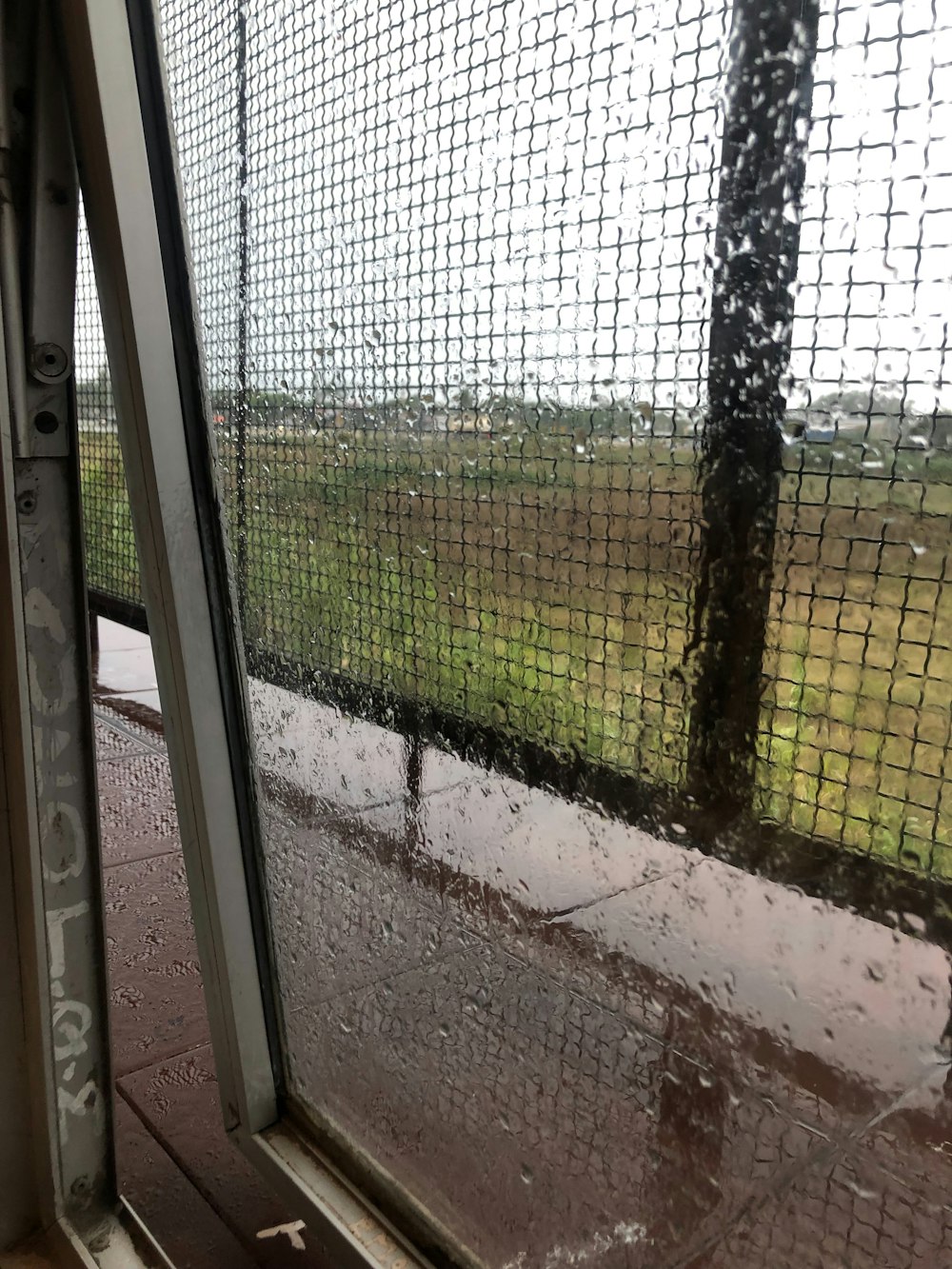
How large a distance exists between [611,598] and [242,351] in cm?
52

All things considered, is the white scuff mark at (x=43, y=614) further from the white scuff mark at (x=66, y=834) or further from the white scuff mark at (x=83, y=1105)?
the white scuff mark at (x=83, y=1105)

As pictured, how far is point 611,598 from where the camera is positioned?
2.23 feet

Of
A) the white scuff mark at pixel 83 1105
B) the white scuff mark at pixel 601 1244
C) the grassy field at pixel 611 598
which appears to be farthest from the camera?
the white scuff mark at pixel 83 1105

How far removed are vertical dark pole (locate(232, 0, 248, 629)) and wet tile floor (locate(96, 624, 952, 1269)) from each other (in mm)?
160

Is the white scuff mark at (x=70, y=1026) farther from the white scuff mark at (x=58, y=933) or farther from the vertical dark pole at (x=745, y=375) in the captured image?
the vertical dark pole at (x=745, y=375)

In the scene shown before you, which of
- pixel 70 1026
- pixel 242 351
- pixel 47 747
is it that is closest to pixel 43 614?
pixel 47 747

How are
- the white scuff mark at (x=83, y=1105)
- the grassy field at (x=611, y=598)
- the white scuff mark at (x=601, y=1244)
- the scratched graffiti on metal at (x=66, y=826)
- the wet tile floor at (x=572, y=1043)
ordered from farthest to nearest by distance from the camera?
1. the white scuff mark at (x=83, y=1105)
2. the scratched graffiti on metal at (x=66, y=826)
3. the white scuff mark at (x=601, y=1244)
4. the wet tile floor at (x=572, y=1043)
5. the grassy field at (x=611, y=598)

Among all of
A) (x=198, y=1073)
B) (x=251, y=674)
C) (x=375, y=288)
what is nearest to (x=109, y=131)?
(x=375, y=288)

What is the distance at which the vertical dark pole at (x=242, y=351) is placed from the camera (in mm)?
904

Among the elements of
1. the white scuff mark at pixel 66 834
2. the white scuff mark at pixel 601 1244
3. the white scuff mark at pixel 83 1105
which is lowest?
the white scuff mark at pixel 83 1105

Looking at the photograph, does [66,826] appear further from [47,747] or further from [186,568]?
[186,568]

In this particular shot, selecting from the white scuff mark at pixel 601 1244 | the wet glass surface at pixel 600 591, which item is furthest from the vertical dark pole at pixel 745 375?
the white scuff mark at pixel 601 1244

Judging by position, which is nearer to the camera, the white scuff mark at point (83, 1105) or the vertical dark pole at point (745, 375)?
the vertical dark pole at point (745, 375)

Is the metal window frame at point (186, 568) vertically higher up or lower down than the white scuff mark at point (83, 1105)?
higher up
